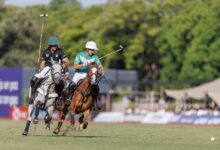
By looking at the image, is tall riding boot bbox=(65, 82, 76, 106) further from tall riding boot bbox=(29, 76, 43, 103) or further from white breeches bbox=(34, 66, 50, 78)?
white breeches bbox=(34, 66, 50, 78)

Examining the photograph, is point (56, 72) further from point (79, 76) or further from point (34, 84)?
point (79, 76)

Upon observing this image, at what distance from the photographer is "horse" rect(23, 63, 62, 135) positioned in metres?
23.5

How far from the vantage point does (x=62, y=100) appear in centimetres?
2534

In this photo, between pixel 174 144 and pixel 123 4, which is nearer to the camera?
pixel 174 144

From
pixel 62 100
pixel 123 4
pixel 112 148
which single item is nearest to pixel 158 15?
pixel 123 4

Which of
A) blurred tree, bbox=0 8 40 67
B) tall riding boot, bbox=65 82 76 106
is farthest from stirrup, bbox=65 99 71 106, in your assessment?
blurred tree, bbox=0 8 40 67

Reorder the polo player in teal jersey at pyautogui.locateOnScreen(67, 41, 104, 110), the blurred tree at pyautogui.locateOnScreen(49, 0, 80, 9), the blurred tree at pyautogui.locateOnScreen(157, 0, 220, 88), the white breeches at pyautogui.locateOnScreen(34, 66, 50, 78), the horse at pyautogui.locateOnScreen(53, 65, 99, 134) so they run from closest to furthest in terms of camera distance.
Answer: the white breeches at pyautogui.locateOnScreen(34, 66, 50, 78), the horse at pyautogui.locateOnScreen(53, 65, 99, 134), the polo player in teal jersey at pyautogui.locateOnScreen(67, 41, 104, 110), the blurred tree at pyautogui.locateOnScreen(157, 0, 220, 88), the blurred tree at pyautogui.locateOnScreen(49, 0, 80, 9)

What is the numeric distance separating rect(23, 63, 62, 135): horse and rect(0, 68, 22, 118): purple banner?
36.0 meters

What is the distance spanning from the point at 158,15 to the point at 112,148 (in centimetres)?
8144

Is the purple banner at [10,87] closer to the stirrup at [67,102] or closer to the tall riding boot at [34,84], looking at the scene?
the stirrup at [67,102]

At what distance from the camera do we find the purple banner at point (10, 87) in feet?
197

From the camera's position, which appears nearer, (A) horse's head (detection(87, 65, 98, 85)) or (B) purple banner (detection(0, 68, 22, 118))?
(A) horse's head (detection(87, 65, 98, 85))

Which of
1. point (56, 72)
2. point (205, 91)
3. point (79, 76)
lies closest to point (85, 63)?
point (79, 76)

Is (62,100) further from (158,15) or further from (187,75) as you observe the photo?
(158,15)
